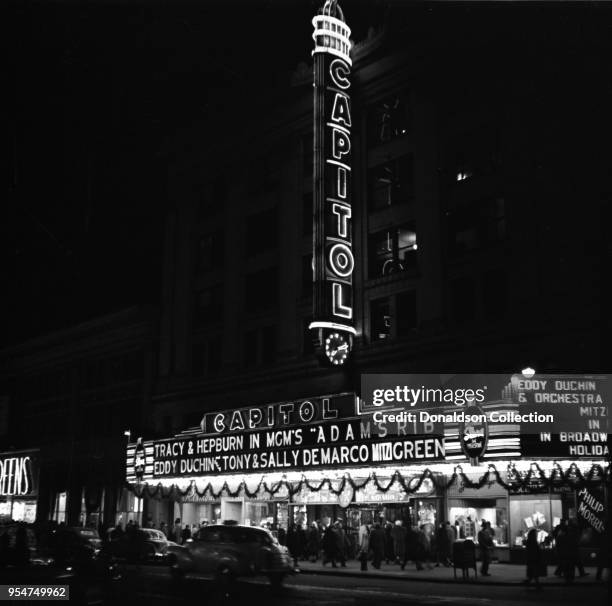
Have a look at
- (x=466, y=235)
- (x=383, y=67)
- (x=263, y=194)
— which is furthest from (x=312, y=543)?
(x=383, y=67)

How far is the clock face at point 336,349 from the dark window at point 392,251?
4435 mm

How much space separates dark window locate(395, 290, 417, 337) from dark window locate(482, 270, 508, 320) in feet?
12.9

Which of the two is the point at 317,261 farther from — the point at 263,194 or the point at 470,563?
the point at 470,563

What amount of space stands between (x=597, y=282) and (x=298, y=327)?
1655 cm

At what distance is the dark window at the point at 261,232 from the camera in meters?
47.0

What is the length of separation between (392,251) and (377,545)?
1462cm

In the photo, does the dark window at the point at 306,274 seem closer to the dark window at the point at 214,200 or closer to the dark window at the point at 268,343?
the dark window at the point at 268,343

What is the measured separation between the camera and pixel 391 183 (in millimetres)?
41469

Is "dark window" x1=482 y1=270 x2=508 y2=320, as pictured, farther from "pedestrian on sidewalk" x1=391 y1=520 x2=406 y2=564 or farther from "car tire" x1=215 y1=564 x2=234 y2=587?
"car tire" x1=215 y1=564 x2=234 y2=587

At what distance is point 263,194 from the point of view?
47844mm

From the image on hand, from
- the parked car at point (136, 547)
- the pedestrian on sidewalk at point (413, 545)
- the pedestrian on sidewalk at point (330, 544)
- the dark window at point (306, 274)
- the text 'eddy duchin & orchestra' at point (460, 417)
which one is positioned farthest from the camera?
the dark window at point (306, 274)

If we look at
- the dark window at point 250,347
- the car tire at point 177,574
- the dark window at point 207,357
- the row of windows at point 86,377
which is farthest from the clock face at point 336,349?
the row of windows at point 86,377

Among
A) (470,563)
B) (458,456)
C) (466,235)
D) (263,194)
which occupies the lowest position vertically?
(470,563)

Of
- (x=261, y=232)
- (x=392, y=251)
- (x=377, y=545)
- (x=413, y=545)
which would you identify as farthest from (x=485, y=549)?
(x=261, y=232)
